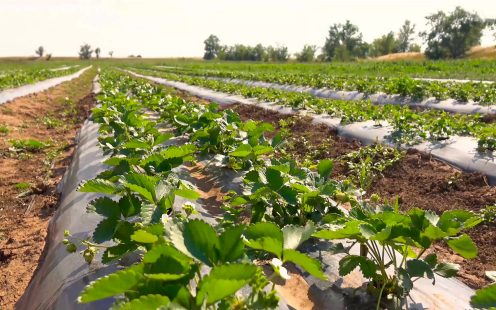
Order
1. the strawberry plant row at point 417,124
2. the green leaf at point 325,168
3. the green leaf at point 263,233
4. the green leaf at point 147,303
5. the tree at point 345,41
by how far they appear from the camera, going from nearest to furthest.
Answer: the green leaf at point 147,303 < the green leaf at point 263,233 < the green leaf at point 325,168 < the strawberry plant row at point 417,124 < the tree at point 345,41

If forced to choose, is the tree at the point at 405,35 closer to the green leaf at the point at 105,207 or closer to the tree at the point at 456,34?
the tree at the point at 456,34

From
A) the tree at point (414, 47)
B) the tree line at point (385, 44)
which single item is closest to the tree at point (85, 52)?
the tree line at point (385, 44)

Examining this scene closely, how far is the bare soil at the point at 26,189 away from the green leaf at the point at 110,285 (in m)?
2.08

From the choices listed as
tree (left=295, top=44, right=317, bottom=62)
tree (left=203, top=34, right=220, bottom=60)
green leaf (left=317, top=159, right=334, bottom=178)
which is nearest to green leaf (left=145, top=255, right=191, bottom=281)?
green leaf (left=317, top=159, right=334, bottom=178)

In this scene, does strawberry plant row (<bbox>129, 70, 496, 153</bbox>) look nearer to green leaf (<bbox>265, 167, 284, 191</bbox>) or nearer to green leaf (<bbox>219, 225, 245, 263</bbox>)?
green leaf (<bbox>265, 167, 284, 191</bbox>)

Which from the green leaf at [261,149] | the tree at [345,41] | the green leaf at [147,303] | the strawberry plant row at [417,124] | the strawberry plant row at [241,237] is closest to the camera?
the green leaf at [147,303]

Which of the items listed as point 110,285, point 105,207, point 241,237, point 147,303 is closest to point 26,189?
point 105,207

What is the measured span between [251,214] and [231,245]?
1.56 metres

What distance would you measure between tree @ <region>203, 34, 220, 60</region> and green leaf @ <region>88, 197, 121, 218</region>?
96.8 m

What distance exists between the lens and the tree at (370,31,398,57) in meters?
72.5

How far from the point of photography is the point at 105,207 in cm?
210

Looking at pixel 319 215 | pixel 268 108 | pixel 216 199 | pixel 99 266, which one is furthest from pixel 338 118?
pixel 99 266

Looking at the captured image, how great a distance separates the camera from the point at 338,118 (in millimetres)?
7938

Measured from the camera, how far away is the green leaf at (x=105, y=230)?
6.69 feet
